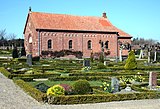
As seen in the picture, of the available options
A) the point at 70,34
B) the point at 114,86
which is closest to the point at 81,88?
the point at 114,86

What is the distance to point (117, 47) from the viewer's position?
53688mm

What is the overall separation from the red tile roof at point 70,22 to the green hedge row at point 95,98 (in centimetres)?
3550

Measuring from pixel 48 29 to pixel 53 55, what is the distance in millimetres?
4387

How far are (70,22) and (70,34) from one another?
262cm

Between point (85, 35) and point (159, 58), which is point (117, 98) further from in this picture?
point (85, 35)

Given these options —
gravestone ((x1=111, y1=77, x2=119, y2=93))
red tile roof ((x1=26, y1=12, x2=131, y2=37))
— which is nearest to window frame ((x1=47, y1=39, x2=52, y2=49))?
red tile roof ((x1=26, y1=12, x2=131, y2=37))

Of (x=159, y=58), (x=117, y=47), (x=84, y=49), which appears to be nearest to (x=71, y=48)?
(x=84, y=49)

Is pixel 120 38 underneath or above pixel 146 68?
above

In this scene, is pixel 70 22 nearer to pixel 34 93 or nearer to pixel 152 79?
pixel 152 79

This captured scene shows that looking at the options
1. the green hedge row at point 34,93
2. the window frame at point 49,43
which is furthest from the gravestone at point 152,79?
the window frame at point 49,43

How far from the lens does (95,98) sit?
1200 centimetres

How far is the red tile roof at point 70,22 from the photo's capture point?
48219mm

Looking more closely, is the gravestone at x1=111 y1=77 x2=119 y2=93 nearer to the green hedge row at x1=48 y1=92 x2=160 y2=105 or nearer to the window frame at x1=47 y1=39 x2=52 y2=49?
the green hedge row at x1=48 y1=92 x2=160 y2=105

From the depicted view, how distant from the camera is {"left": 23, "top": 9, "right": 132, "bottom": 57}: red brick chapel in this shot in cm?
4750
